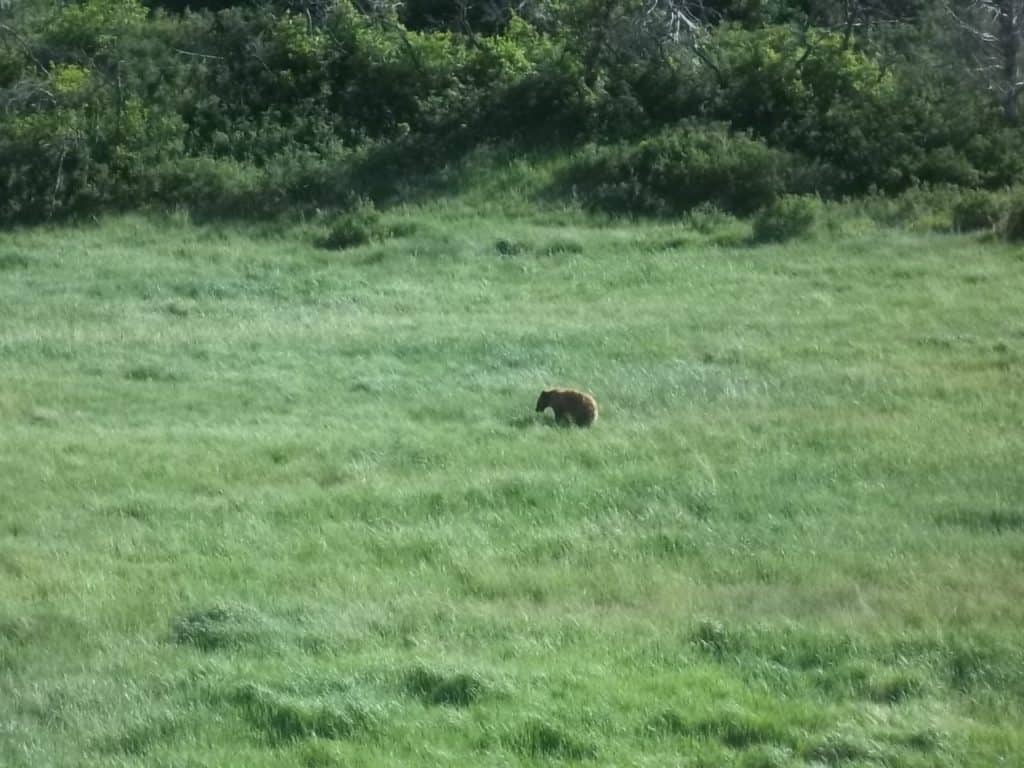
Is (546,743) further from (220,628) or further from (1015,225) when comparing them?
(1015,225)

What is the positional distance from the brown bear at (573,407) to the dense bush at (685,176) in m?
10.6

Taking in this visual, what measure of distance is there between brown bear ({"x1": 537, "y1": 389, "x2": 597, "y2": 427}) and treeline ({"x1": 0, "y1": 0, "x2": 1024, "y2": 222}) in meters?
10.7

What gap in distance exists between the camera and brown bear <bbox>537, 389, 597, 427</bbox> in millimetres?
11094

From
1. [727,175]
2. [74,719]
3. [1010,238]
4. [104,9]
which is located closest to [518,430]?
[74,719]

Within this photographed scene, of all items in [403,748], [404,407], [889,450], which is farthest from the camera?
[404,407]

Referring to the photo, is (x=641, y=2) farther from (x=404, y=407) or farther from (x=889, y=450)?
(x=889, y=450)

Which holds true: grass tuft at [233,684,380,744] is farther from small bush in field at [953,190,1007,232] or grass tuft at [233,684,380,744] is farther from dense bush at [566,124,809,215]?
dense bush at [566,124,809,215]

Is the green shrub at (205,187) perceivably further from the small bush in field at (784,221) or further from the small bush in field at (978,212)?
the small bush in field at (978,212)

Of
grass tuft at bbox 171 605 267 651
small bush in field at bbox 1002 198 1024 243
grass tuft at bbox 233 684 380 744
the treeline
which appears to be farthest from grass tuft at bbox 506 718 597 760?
the treeline

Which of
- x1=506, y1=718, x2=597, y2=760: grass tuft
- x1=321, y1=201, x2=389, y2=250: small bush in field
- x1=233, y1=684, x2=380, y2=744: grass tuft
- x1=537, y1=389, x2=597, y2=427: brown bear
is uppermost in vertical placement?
x1=506, y1=718, x2=597, y2=760: grass tuft

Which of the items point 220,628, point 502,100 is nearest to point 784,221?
point 502,100

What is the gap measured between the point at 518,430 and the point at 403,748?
572cm

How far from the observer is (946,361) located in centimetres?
1294

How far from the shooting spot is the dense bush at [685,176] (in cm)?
2150
